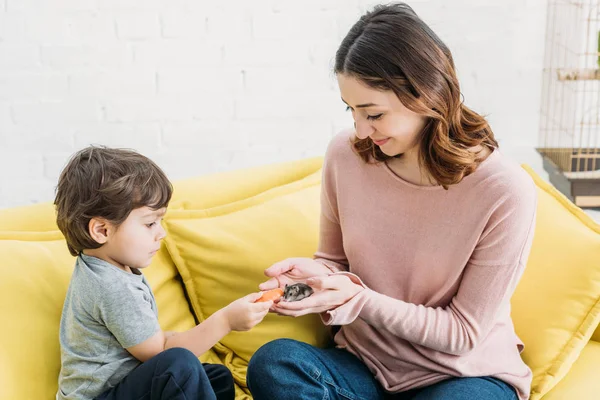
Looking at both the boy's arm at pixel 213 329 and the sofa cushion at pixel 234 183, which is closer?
the boy's arm at pixel 213 329

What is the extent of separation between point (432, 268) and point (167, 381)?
0.52m

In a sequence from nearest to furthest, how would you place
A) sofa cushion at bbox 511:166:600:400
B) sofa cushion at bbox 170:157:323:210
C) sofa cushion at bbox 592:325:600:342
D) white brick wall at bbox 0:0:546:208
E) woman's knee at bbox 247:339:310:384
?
woman's knee at bbox 247:339:310:384 < sofa cushion at bbox 511:166:600:400 < sofa cushion at bbox 592:325:600:342 < sofa cushion at bbox 170:157:323:210 < white brick wall at bbox 0:0:546:208

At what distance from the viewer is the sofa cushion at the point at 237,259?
1.73m

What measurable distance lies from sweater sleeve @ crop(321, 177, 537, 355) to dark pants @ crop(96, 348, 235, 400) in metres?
0.26

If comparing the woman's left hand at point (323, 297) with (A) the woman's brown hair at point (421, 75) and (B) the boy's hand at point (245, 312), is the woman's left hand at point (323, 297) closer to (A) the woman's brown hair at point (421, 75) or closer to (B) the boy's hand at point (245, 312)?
(B) the boy's hand at point (245, 312)

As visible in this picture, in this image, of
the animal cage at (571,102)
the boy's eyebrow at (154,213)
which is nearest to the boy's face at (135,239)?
the boy's eyebrow at (154,213)

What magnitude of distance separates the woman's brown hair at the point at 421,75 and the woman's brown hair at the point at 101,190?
1.29 feet

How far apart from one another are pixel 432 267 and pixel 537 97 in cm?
129

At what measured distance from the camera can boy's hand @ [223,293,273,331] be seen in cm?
143

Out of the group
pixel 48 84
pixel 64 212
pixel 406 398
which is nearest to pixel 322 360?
pixel 406 398

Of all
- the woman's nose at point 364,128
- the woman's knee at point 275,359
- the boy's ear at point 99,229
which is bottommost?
the woman's knee at point 275,359

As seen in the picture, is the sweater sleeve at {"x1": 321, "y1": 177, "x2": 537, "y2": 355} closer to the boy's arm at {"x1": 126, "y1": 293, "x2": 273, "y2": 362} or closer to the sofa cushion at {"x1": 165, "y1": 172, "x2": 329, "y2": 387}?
the boy's arm at {"x1": 126, "y1": 293, "x2": 273, "y2": 362}

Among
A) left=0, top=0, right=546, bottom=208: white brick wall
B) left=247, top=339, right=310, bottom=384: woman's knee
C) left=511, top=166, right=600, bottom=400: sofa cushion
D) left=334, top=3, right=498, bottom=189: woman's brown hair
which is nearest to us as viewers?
left=334, top=3, right=498, bottom=189: woman's brown hair

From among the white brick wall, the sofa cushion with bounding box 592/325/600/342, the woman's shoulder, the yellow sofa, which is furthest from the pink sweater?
the white brick wall
